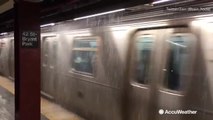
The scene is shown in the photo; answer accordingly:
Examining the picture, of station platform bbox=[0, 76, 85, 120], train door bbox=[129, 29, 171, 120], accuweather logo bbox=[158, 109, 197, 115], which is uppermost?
train door bbox=[129, 29, 171, 120]

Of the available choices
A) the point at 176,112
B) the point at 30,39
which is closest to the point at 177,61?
the point at 176,112

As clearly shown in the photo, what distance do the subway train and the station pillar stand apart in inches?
50.5

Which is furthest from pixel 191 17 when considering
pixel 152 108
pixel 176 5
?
pixel 152 108

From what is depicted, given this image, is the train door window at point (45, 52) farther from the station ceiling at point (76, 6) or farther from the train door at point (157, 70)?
the train door at point (157, 70)

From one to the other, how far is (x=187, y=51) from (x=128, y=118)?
5.79 ft

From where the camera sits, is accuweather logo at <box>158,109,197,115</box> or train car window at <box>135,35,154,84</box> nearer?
accuweather logo at <box>158,109,197,115</box>

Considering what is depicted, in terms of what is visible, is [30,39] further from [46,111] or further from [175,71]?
[46,111]

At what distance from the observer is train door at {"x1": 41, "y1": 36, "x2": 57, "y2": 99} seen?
896 cm

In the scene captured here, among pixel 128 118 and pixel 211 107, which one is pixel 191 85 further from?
pixel 128 118

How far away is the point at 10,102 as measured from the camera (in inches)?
374

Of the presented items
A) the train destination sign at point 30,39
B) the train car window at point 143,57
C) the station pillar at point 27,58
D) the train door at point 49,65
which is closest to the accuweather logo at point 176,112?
the train car window at point 143,57

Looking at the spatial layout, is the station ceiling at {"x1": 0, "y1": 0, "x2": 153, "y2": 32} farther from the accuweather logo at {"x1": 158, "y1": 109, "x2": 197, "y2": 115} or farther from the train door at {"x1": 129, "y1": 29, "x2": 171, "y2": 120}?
the accuweather logo at {"x1": 158, "y1": 109, "x2": 197, "y2": 115}

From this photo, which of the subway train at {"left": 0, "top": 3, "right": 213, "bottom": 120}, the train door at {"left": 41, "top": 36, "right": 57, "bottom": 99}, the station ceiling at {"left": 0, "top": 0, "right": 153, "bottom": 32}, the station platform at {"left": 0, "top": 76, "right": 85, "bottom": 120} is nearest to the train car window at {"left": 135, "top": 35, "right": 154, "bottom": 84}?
the subway train at {"left": 0, "top": 3, "right": 213, "bottom": 120}

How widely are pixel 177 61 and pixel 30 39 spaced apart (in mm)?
2461
